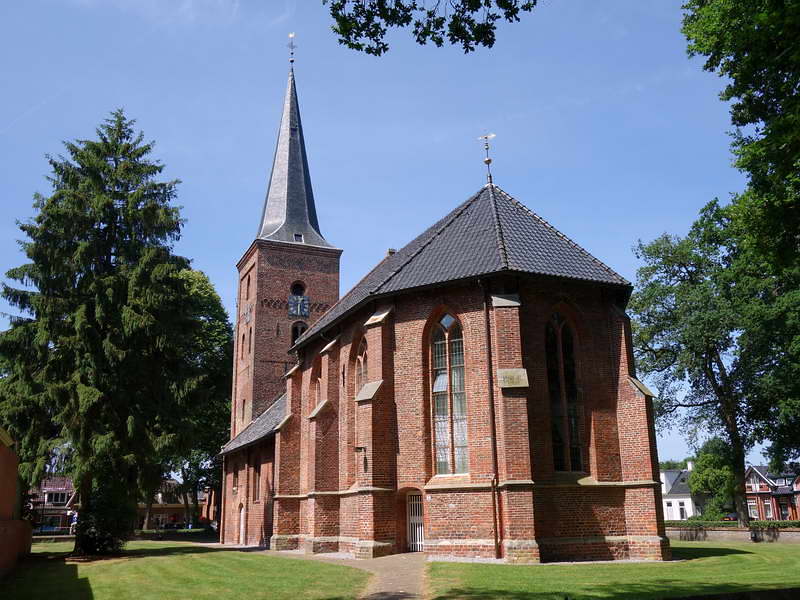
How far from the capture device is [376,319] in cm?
2078

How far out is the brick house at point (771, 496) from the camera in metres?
63.2

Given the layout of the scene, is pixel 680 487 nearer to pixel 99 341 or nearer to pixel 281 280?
pixel 281 280

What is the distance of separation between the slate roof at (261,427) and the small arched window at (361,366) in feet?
23.5

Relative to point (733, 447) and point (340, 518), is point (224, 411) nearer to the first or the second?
point (340, 518)

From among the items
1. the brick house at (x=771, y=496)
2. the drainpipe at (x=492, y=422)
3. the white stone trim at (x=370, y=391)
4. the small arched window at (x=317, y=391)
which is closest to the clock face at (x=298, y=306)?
the small arched window at (x=317, y=391)

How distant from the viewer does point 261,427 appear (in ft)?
106

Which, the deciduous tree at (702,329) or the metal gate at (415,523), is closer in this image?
the metal gate at (415,523)

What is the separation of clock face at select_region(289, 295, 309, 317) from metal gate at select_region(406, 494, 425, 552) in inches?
804

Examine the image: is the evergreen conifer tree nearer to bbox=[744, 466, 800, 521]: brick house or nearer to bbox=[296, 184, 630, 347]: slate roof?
bbox=[296, 184, 630, 347]: slate roof

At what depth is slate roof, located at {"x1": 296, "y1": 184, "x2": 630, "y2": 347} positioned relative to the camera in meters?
19.6

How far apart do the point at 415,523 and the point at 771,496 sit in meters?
60.3

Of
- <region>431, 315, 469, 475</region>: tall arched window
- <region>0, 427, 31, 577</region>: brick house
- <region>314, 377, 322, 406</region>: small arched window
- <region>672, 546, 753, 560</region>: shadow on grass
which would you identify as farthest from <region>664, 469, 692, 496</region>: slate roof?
<region>0, 427, 31, 577</region>: brick house

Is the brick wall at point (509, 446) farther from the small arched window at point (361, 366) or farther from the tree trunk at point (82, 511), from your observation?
the tree trunk at point (82, 511)

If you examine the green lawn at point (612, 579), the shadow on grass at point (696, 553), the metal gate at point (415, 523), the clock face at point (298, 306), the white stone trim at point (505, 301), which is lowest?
the shadow on grass at point (696, 553)
